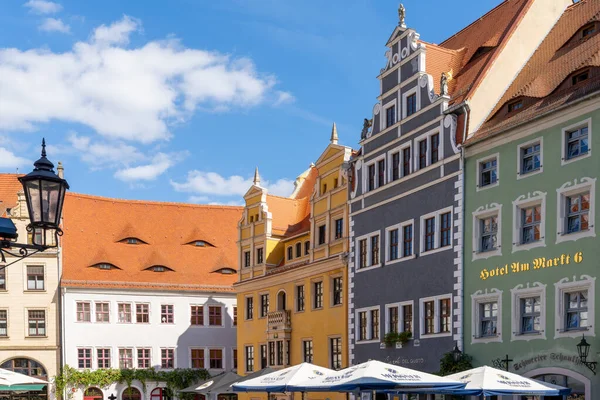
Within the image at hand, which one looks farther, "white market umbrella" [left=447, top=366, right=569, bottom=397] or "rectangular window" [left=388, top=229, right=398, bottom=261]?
"rectangular window" [left=388, top=229, right=398, bottom=261]

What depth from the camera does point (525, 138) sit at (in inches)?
930

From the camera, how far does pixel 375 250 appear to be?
30828mm

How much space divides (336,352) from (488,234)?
1103 cm

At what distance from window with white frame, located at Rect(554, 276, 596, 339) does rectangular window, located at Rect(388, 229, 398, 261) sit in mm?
8242

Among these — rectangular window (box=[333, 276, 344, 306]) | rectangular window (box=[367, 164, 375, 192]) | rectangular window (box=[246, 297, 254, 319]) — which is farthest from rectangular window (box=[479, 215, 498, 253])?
rectangular window (box=[246, 297, 254, 319])

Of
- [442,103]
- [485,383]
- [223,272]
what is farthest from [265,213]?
[485,383]

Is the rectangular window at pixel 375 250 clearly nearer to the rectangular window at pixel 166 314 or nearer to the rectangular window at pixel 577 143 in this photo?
the rectangular window at pixel 577 143

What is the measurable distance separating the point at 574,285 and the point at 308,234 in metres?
17.6

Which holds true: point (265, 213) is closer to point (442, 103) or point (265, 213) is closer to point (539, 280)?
point (442, 103)

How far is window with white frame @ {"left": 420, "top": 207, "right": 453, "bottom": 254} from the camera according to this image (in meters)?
26.5

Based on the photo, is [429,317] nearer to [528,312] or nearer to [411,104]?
[528,312]

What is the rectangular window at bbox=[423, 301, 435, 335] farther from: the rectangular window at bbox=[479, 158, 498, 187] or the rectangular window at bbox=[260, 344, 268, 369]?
the rectangular window at bbox=[260, 344, 268, 369]

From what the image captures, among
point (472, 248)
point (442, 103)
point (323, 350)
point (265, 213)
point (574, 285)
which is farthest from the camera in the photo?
point (265, 213)

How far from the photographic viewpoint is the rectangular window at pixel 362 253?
104ft
